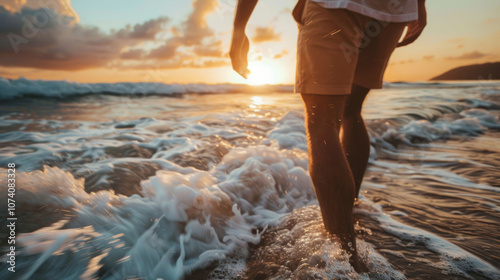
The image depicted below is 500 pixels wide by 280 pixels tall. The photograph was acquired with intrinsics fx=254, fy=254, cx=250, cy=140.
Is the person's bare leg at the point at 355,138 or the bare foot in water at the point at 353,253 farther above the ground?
the person's bare leg at the point at 355,138

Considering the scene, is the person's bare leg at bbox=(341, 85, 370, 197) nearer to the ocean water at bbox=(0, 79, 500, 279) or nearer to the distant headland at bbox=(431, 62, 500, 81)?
the ocean water at bbox=(0, 79, 500, 279)

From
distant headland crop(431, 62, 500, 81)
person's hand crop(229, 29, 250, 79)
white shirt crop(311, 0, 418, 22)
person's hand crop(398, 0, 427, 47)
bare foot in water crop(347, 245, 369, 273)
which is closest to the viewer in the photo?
white shirt crop(311, 0, 418, 22)

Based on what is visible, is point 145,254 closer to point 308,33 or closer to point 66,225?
point 66,225

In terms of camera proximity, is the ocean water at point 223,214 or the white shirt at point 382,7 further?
the ocean water at point 223,214

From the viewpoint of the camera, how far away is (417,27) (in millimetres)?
1823

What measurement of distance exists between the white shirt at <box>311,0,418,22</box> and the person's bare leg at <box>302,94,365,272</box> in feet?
1.33

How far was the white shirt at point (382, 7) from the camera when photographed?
115 cm

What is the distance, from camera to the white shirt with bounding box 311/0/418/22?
1149 mm

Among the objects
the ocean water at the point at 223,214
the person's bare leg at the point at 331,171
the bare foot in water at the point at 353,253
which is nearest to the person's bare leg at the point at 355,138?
the ocean water at the point at 223,214

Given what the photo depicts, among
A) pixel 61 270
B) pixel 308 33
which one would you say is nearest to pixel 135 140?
pixel 61 270

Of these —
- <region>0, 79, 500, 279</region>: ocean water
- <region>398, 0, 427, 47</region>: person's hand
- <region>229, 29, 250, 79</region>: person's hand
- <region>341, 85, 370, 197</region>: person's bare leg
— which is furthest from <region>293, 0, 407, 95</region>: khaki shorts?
<region>0, 79, 500, 279</region>: ocean water

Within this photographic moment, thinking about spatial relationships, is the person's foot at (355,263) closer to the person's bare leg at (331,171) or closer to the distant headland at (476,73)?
the person's bare leg at (331,171)

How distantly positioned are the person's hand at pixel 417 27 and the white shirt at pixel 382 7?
434 millimetres

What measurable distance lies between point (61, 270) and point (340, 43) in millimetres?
1770
